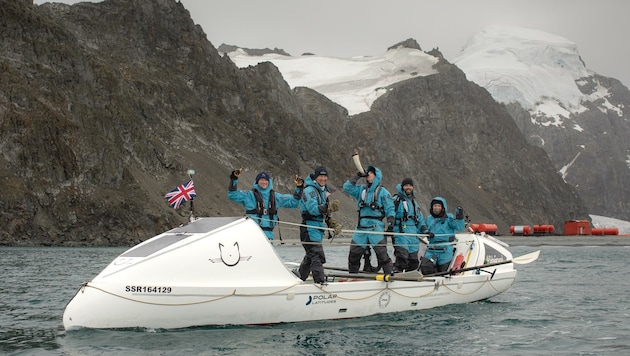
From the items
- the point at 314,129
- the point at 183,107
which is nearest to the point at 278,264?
the point at 183,107

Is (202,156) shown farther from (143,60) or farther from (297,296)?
(297,296)

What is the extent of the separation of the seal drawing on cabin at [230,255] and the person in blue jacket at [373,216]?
360cm

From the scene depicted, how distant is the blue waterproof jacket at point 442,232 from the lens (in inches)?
746

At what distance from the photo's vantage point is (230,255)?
14000mm

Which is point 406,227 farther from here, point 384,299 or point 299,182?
point 299,182

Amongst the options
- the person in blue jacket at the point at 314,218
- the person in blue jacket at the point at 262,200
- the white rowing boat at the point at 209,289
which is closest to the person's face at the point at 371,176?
the person in blue jacket at the point at 314,218

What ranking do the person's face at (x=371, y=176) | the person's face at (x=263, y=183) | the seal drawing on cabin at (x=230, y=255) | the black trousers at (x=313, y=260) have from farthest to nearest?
the person's face at (x=371, y=176) → the person's face at (x=263, y=183) → the black trousers at (x=313, y=260) → the seal drawing on cabin at (x=230, y=255)

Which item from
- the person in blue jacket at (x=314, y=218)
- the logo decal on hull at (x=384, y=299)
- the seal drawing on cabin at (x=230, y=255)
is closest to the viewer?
the seal drawing on cabin at (x=230, y=255)

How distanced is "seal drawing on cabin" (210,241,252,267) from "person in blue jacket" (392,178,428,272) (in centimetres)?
513

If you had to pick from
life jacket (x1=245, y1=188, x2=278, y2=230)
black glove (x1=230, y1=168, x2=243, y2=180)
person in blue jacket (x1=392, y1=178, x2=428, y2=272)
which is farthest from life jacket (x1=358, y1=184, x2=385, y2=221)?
black glove (x1=230, y1=168, x2=243, y2=180)

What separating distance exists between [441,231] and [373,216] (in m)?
2.92

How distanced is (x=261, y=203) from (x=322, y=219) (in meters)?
1.52

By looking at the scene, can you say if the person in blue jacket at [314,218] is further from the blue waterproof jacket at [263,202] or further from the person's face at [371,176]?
the person's face at [371,176]

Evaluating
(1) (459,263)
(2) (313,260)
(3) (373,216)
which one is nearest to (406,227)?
(3) (373,216)
